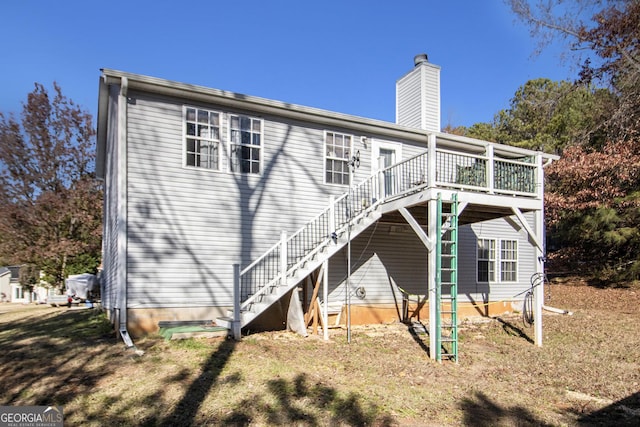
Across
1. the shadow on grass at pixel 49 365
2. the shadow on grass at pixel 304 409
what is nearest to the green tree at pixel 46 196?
the shadow on grass at pixel 49 365

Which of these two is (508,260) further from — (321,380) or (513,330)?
(321,380)

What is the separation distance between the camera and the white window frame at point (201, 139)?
32.1ft

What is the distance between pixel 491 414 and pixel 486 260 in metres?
9.01

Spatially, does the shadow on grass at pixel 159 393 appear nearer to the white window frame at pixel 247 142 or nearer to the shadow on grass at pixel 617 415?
the shadow on grass at pixel 617 415

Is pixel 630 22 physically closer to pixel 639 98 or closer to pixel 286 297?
pixel 639 98

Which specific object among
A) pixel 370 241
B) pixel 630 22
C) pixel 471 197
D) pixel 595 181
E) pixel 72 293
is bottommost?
pixel 72 293

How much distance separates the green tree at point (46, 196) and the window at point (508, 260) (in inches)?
834

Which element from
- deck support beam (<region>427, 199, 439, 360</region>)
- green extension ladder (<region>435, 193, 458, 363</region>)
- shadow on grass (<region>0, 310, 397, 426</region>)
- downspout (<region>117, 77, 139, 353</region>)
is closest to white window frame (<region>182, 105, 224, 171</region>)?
downspout (<region>117, 77, 139, 353</region>)

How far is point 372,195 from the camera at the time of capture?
429 inches

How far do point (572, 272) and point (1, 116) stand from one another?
32198 mm

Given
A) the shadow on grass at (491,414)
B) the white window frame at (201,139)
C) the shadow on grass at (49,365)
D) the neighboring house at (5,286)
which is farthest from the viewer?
the neighboring house at (5,286)

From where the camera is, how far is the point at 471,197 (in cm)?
906

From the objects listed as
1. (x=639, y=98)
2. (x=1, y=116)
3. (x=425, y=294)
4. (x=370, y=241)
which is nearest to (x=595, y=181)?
(x=639, y=98)

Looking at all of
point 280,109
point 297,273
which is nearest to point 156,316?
point 297,273
